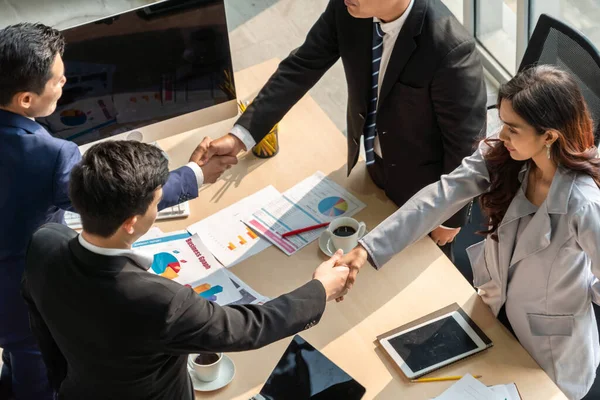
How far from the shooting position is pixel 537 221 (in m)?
2.04

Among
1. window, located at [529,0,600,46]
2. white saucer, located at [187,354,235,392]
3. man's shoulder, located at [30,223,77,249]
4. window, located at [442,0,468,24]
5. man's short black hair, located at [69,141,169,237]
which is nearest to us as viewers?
man's short black hair, located at [69,141,169,237]

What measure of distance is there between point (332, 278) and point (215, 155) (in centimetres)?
75

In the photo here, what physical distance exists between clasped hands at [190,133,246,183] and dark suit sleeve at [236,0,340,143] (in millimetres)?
84

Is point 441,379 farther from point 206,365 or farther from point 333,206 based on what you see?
point 333,206

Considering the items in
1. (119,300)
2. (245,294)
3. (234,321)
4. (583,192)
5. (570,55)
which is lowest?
(245,294)

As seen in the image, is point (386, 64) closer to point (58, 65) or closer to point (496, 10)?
point (58, 65)

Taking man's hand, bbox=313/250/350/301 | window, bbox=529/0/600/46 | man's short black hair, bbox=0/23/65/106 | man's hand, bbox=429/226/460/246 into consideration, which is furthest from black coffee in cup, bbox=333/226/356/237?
window, bbox=529/0/600/46

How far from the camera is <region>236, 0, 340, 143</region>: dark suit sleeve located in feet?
8.61

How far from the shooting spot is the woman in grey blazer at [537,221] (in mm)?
1933

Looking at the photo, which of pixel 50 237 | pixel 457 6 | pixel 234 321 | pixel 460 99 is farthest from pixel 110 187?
pixel 457 6

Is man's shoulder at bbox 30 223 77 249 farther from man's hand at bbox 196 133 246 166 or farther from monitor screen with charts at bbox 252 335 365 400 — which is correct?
man's hand at bbox 196 133 246 166

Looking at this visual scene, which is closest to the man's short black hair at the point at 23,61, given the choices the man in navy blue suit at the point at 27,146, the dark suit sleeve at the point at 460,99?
the man in navy blue suit at the point at 27,146

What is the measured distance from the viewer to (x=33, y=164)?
207 cm

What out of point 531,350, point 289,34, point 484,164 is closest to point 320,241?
point 484,164
